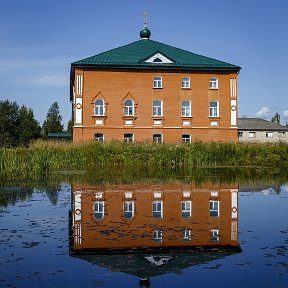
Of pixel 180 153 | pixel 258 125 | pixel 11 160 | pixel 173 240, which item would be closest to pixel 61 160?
pixel 11 160

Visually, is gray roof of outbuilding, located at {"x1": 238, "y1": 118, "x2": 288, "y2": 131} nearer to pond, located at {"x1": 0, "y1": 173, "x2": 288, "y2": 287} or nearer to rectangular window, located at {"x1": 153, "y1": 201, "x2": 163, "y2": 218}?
pond, located at {"x1": 0, "y1": 173, "x2": 288, "y2": 287}

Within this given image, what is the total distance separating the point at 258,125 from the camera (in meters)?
61.8

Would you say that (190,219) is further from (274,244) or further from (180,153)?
(180,153)

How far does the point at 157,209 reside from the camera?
36.4 ft

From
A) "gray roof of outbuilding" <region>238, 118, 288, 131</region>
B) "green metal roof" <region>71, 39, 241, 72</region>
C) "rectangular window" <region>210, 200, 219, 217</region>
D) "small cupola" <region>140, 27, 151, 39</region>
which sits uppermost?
"small cupola" <region>140, 27, 151, 39</region>

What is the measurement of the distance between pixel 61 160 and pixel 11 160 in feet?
11.6

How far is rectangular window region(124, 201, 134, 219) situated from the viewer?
10.2 meters

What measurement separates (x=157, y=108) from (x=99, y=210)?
27.7m

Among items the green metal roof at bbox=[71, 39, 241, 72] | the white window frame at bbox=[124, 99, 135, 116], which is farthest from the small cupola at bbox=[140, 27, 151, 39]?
the white window frame at bbox=[124, 99, 135, 116]

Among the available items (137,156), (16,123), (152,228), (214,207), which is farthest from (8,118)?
(152,228)

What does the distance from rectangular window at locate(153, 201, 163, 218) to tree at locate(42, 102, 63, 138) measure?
63667 mm

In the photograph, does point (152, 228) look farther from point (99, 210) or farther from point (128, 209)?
point (99, 210)

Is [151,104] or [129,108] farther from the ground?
[151,104]

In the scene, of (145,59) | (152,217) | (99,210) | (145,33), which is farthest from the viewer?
(145,33)
